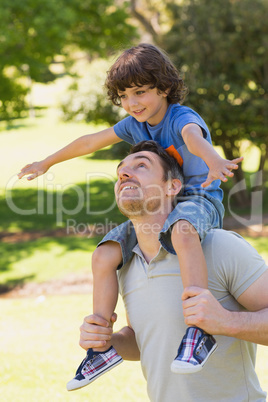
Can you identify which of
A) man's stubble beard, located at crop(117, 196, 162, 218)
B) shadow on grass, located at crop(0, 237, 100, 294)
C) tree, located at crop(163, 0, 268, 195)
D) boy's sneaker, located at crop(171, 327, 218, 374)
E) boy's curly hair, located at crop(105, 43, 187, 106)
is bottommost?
shadow on grass, located at crop(0, 237, 100, 294)

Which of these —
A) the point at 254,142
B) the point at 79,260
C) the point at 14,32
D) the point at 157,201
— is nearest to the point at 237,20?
the point at 254,142

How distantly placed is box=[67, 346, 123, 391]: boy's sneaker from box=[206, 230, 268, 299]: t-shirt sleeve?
2.13 feet

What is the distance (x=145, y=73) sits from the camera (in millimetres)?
3025

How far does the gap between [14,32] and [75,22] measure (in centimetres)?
157

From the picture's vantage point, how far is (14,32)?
400 inches

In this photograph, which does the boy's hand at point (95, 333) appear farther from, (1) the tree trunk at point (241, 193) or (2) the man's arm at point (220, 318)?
(1) the tree trunk at point (241, 193)

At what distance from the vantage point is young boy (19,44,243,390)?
220cm

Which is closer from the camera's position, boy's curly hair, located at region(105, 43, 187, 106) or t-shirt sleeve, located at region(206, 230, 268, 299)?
t-shirt sleeve, located at region(206, 230, 268, 299)

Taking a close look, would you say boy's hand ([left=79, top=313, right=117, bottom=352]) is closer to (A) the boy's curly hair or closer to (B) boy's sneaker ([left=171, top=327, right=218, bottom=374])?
(B) boy's sneaker ([left=171, top=327, right=218, bottom=374])

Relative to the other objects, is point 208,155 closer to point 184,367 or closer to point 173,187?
point 173,187

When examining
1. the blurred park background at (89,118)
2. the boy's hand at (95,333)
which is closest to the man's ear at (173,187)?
the boy's hand at (95,333)

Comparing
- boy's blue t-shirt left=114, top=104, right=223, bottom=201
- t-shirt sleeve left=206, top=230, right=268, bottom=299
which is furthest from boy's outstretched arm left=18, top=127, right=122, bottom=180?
t-shirt sleeve left=206, top=230, right=268, bottom=299

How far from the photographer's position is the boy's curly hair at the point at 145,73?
9.94ft

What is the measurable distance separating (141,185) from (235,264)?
0.58 meters
